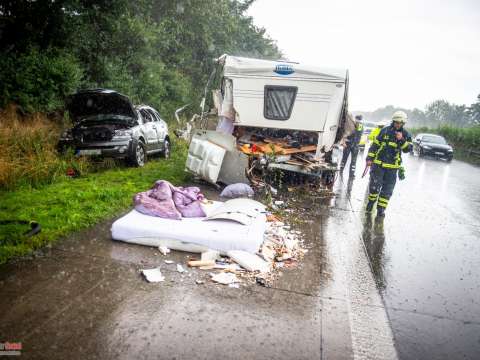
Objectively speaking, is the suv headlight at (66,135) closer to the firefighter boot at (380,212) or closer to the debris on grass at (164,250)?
the debris on grass at (164,250)

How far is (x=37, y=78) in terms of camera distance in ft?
31.5

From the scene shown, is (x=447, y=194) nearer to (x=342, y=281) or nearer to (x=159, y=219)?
(x=342, y=281)

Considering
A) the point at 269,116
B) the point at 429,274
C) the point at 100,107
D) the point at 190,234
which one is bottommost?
the point at 429,274

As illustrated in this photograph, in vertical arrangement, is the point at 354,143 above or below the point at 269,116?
below

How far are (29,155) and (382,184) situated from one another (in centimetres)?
717

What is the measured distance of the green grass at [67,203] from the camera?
12.8ft

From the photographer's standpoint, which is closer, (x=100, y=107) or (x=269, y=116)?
(x=269, y=116)

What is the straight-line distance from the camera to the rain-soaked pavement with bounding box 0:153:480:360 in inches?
98.6

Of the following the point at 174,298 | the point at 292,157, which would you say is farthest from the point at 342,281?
the point at 292,157

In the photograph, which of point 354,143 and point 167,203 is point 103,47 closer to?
point 354,143

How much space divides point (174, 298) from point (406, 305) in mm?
2305

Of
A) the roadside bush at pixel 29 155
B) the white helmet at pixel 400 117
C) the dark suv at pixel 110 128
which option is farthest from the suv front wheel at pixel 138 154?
the white helmet at pixel 400 117

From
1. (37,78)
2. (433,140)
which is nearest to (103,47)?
(37,78)

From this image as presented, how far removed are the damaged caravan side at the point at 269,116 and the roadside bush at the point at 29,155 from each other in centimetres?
274
